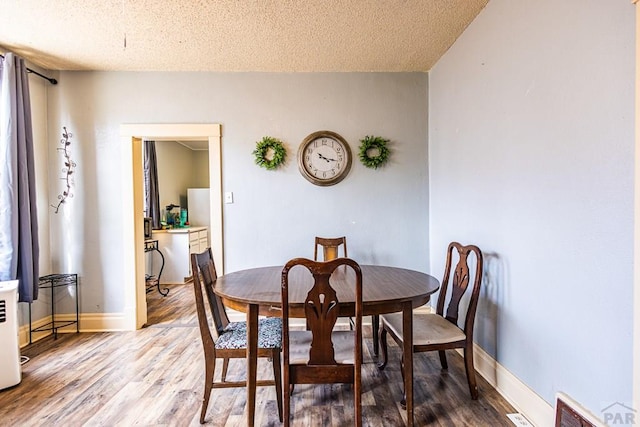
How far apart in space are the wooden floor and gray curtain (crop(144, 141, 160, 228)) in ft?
8.76

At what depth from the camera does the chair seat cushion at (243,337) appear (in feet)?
5.87

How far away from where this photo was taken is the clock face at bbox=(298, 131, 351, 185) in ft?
10.5

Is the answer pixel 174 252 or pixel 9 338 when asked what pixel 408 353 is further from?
pixel 174 252

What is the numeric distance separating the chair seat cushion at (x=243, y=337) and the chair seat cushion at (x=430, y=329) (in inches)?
28.4

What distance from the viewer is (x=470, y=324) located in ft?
6.42

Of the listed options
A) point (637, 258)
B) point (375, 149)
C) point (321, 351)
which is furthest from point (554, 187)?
point (375, 149)

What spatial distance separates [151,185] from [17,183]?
2.63 metres

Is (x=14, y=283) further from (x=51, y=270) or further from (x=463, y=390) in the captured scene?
(x=463, y=390)

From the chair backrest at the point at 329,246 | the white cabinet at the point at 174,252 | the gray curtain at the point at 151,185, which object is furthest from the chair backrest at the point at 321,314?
the gray curtain at the point at 151,185

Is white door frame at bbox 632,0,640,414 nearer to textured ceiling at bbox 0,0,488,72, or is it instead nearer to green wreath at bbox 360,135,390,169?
textured ceiling at bbox 0,0,488,72

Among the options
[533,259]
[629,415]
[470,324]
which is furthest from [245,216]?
[629,415]

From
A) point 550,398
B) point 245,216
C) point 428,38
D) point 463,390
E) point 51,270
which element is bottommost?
point 463,390

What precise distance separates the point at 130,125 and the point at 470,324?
3.34 meters

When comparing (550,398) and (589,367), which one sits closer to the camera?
(589,367)
